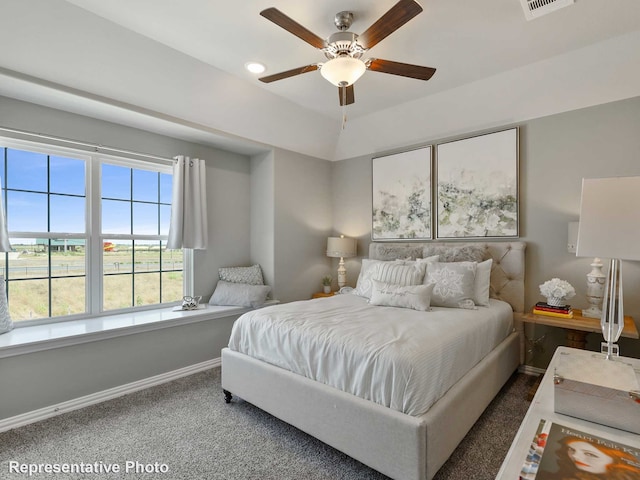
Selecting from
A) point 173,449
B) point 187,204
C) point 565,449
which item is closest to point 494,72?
point 565,449

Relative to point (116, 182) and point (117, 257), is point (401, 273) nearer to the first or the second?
point (117, 257)

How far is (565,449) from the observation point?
99cm

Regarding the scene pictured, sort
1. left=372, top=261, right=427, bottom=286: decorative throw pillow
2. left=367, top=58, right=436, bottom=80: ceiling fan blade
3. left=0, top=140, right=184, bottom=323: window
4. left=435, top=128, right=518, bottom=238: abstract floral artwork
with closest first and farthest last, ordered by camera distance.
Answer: left=367, top=58, right=436, bottom=80: ceiling fan blade < left=0, top=140, right=184, bottom=323: window < left=372, top=261, right=427, bottom=286: decorative throw pillow < left=435, top=128, right=518, bottom=238: abstract floral artwork

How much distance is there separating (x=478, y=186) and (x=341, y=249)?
172 cm

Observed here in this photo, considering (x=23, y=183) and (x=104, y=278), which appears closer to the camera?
(x=23, y=183)

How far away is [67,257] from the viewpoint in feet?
9.58

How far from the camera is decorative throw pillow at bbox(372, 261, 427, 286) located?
2.91m

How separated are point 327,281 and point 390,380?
9.20 ft

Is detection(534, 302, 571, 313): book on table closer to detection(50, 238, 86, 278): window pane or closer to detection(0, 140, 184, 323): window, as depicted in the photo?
detection(0, 140, 184, 323): window

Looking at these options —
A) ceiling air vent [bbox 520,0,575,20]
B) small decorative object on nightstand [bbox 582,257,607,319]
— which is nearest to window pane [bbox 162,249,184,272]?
ceiling air vent [bbox 520,0,575,20]

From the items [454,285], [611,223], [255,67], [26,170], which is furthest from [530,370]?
[26,170]

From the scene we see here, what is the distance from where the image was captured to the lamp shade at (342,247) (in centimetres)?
419

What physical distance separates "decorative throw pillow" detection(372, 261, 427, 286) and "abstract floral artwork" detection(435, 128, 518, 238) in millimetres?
809

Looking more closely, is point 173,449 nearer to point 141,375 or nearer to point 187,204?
point 141,375
